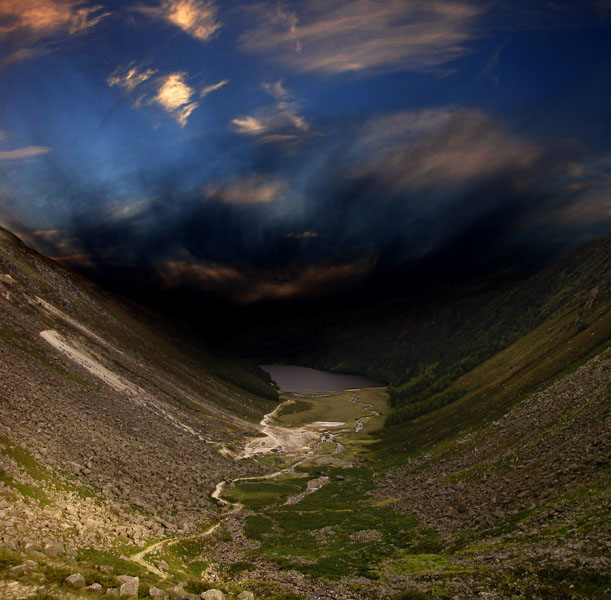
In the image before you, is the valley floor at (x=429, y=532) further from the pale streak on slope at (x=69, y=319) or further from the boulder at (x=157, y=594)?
the pale streak on slope at (x=69, y=319)

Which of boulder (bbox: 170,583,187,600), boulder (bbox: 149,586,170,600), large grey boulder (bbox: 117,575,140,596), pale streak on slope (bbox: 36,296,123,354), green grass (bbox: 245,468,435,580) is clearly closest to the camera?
large grey boulder (bbox: 117,575,140,596)

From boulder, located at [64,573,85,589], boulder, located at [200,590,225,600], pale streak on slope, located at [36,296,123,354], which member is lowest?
boulder, located at [200,590,225,600]

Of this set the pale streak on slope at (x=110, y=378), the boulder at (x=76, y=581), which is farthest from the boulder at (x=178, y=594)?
the pale streak on slope at (x=110, y=378)

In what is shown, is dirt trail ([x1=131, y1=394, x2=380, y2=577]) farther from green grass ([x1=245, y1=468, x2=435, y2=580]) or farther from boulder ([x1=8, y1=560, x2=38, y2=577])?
boulder ([x1=8, y1=560, x2=38, y2=577])

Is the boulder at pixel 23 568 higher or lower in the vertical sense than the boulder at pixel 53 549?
higher

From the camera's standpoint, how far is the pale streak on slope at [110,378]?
125 meters

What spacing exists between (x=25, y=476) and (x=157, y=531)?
17.3m

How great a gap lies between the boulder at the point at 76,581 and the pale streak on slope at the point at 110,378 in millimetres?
102496

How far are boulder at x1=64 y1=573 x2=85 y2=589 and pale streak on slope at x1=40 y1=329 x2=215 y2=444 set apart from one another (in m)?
102

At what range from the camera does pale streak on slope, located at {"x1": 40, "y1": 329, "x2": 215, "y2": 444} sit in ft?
410

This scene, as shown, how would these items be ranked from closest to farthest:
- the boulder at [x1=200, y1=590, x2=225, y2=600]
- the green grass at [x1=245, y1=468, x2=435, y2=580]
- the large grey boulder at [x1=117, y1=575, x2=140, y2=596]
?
the large grey boulder at [x1=117, y1=575, x2=140, y2=596] → the boulder at [x1=200, y1=590, x2=225, y2=600] → the green grass at [x1=245, y1=468, x2=435, y2=580]

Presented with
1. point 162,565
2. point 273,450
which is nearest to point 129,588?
point 162,565

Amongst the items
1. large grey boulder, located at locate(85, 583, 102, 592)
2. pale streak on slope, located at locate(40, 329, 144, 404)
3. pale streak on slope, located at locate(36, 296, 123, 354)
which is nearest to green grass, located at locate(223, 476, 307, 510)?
pale streak on slope, located at locate(40, 329, 144, 404)

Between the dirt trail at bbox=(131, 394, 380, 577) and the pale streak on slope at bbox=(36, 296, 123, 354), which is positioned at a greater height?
the pale streak on slope at bbox=(36, 296, 123, 354)
